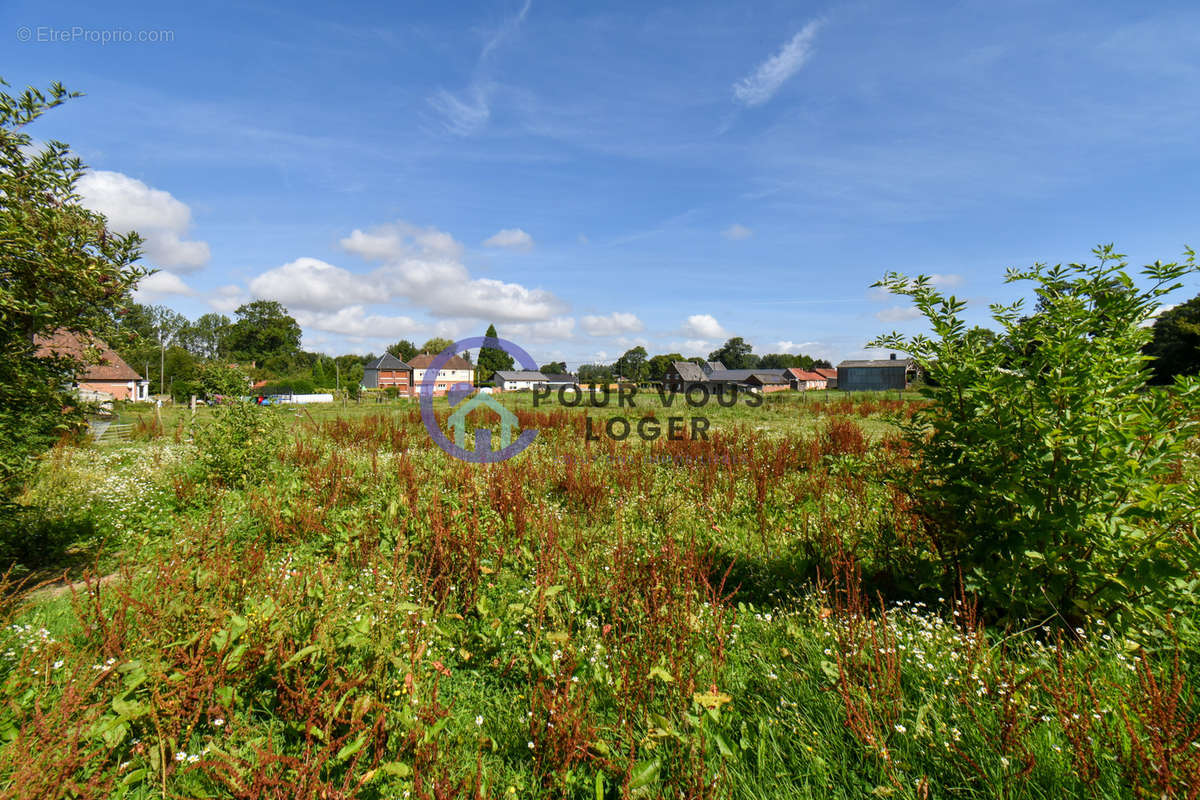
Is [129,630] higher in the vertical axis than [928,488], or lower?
lower

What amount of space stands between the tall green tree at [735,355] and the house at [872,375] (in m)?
42.5

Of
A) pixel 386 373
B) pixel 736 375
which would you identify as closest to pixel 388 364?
pixel 386 373

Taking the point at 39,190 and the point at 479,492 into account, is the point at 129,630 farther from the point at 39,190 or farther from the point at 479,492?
the point at 39,190

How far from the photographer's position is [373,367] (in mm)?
74938

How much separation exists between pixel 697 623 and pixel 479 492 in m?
3.35

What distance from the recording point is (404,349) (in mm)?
95938

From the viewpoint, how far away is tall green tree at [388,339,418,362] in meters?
94.4

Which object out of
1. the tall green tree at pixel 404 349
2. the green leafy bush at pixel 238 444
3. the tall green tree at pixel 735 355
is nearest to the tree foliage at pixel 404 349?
the tall green tree at pixel 404 349

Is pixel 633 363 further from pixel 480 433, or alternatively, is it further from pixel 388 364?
pixel 480 433

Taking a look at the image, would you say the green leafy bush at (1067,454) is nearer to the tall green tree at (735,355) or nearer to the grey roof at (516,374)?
the grey roof at (516,374)

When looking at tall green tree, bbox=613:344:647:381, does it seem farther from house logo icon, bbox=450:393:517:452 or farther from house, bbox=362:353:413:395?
house logo icon, bbox=450:393:517:452

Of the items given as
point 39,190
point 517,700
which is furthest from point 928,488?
point 39,190

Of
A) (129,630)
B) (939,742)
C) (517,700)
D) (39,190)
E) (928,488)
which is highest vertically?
(39,190)

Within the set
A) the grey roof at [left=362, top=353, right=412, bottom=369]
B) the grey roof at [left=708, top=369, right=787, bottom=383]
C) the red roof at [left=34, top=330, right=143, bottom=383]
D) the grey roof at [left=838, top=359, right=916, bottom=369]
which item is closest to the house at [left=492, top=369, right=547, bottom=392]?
the grey roof at [left=362, top=353, right=412, bottom=369]
